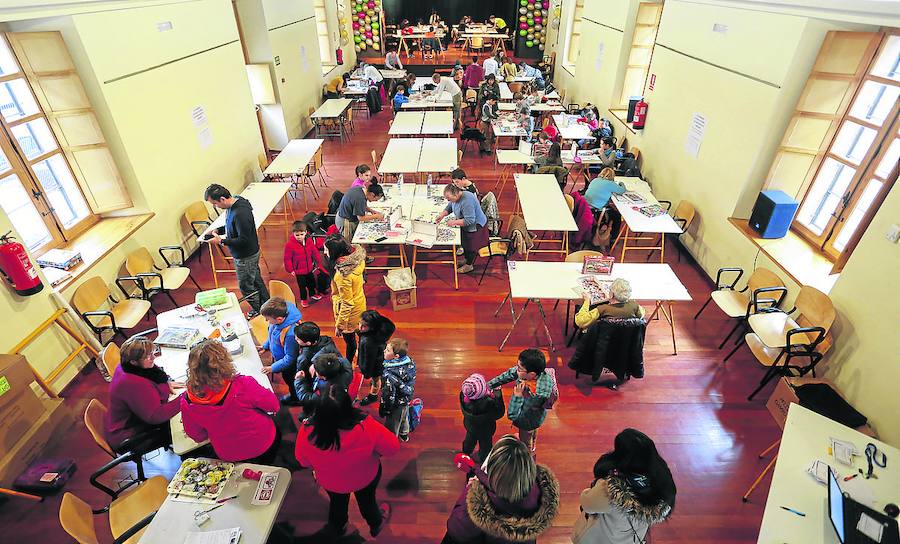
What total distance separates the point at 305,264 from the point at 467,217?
2090 millimetres

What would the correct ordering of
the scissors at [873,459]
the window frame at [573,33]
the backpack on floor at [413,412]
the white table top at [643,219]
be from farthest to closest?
the window frame at [573,33], the white table top at [643,219], the backpack on floor at [413,412], the scissors at [873,459]

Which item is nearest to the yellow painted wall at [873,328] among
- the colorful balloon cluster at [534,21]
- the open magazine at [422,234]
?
the open magazine at [422,234]

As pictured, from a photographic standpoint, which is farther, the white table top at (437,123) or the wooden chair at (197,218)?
the white table top at (437,123)

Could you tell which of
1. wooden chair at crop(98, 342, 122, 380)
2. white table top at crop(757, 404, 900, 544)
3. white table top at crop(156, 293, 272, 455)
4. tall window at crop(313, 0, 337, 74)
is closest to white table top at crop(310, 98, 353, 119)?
tall window at crop(313, 0, 337, 74)

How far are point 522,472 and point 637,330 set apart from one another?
2502mm

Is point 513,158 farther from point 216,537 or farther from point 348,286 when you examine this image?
point 216,537

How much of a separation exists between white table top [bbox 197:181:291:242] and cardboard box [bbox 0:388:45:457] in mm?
2678

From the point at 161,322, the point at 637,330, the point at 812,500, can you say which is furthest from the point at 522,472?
the point at 161,322

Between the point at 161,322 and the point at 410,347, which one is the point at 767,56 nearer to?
the point at 410,347

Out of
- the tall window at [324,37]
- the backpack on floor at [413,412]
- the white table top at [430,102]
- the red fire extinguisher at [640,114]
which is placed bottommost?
the backpack on floor at [413,412]

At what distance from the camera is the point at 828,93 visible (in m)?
4.58

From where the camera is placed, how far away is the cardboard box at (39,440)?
11.1 ft

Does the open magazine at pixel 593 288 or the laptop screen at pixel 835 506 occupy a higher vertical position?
the laptop screen at pixel 835 506

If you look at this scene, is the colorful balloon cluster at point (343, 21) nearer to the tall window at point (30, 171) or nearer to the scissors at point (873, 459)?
the tall window at point (30, 171)
